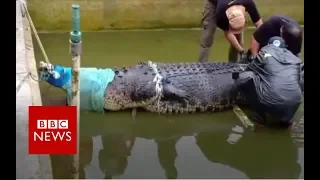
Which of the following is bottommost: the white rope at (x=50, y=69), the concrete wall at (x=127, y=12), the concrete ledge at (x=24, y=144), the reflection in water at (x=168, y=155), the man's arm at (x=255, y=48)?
the reflection in water at (x=168, y=155)

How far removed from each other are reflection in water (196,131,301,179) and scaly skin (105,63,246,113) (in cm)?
49

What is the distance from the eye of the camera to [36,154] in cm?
366

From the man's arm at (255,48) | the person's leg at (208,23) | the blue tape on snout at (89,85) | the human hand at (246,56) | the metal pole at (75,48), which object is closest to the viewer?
the metal pole at (75,48)

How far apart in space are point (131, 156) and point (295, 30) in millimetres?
2324

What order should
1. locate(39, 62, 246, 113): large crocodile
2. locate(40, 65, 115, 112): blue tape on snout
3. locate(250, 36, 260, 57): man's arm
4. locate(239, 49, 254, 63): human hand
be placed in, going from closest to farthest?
locate(40, 65, 115, 112): blue tape on snout, locate(39, 62, 246, 113): large crocodile, locate(250, 36, 260, 57): man's arm, locate(239, 49, 254, 63): human hand

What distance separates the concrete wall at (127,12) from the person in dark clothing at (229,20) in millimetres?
1982

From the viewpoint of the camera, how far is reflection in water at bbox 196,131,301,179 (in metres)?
4.65

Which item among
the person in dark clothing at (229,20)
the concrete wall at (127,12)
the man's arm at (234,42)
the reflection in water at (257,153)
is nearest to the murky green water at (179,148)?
the reflection in water at (257,153)

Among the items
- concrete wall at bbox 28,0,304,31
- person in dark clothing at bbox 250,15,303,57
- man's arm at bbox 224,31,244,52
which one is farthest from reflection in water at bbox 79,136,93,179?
concrete wall at bbox 28,0,304,31

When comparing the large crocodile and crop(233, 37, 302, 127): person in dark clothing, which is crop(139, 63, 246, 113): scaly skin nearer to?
the large crocodile

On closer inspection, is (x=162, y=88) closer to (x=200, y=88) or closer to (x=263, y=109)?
(x=200, y=88)

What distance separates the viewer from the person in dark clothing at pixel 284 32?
18.3 ft

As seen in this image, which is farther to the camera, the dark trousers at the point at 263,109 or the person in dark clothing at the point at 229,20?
the person in dark clothing at the point at 229,20

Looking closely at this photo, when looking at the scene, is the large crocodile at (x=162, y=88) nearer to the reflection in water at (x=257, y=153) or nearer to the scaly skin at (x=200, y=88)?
the scaly skin at (x=200, y=88)
